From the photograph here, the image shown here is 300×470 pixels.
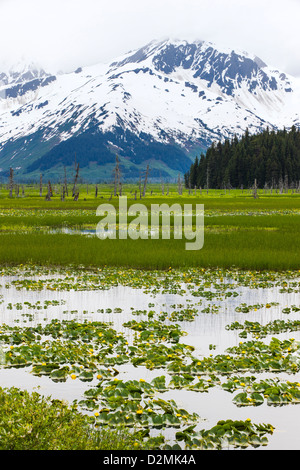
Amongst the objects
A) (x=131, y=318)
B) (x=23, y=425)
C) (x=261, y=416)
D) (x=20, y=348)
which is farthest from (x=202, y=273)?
(x=23, y=425)

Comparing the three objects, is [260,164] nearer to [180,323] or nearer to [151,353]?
[180,323]

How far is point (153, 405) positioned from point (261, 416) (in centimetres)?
202

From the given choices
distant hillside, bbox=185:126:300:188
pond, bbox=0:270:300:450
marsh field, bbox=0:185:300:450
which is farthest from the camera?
distant hillside, bbox=185:126:300:188

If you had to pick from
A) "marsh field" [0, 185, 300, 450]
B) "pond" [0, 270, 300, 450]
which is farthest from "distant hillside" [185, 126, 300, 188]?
"pond" [0, 270, 300, 450]

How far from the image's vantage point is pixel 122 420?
930 centimetres

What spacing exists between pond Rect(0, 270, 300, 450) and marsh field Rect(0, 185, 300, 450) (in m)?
0.04

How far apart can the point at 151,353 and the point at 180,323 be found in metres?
3.57

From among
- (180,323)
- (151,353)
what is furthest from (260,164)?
(151,353)

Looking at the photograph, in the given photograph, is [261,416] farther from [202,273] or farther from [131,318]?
[202,273]

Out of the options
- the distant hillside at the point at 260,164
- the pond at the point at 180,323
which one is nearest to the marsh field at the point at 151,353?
the pond at the point at 180,323

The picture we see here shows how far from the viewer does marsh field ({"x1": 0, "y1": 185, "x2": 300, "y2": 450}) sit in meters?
8.89

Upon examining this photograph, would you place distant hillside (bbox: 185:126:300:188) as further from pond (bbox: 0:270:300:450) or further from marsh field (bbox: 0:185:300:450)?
pond (bbox: 0:270:300:450)

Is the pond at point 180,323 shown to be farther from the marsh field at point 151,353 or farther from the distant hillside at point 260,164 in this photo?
the distant hillside at point 260,164
